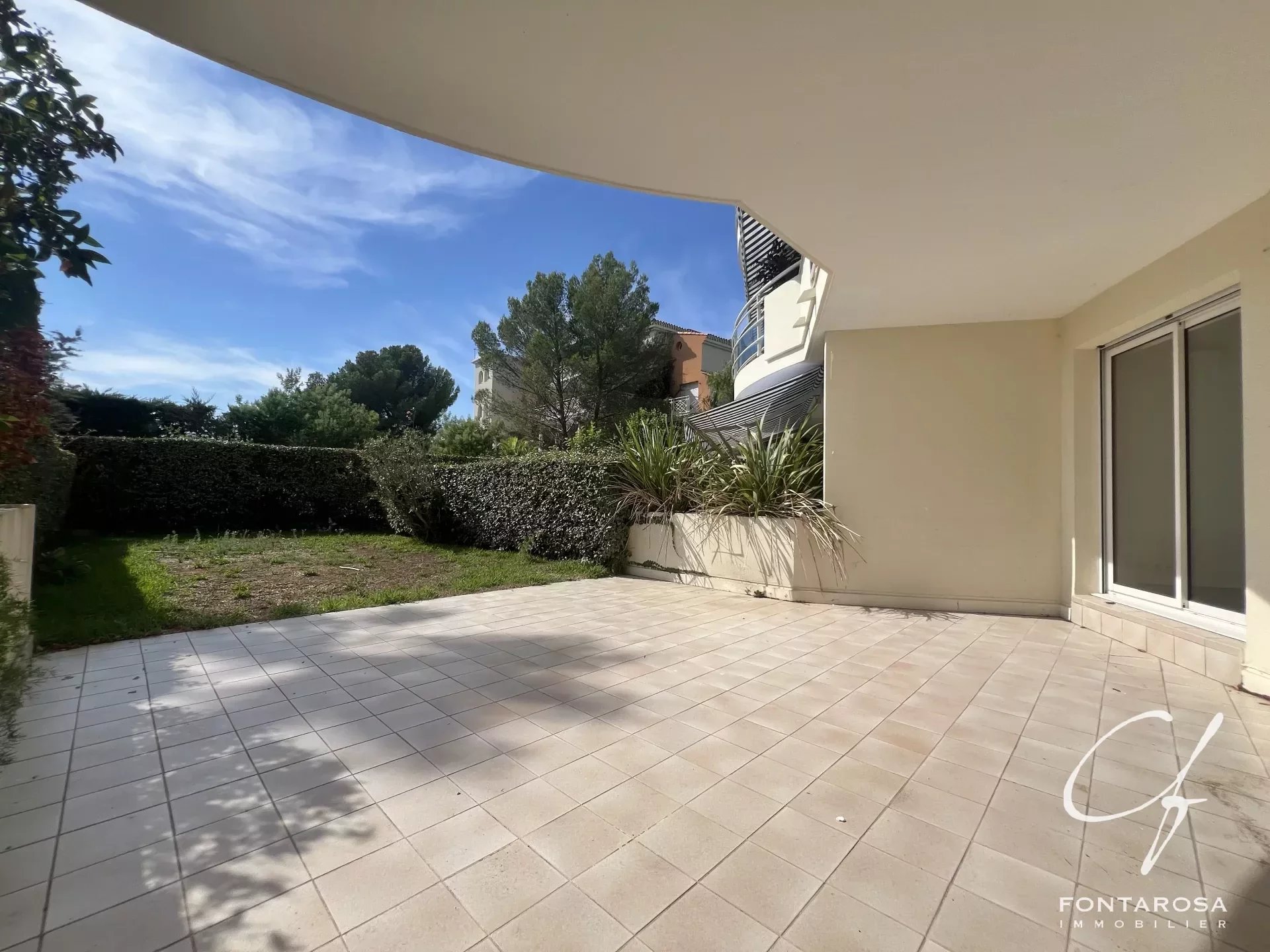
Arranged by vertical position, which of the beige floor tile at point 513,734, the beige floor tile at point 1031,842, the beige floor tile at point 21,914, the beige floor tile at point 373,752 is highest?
the beige floor tile at point 21,914

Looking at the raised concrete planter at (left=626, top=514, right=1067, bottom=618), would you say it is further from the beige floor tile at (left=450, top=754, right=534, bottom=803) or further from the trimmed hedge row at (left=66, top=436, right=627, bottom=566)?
the beige floor tile at (left=450, top=754, right=534, bottom=803)

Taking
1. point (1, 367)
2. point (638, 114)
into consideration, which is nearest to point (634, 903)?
point (638, 114)

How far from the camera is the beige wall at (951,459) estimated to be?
7.23 m

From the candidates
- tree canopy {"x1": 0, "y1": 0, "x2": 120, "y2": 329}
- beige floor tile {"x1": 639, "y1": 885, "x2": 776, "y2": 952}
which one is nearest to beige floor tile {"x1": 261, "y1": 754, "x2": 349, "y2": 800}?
beige floor tile {"x1": 639, "y1": 885, "x2": 776, "y2": 952}

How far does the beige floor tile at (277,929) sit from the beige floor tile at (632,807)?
1245mm

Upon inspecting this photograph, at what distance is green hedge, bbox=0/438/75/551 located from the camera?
21.4 feet

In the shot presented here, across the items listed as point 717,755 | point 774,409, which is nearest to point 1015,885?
point 717,755

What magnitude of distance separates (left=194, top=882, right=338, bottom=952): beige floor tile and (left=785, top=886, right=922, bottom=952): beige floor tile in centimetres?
177

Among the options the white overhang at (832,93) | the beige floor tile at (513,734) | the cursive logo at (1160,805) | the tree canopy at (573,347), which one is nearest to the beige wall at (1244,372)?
the white overhang at (832,93)

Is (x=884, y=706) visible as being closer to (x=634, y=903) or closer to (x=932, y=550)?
(x=634, y=903)

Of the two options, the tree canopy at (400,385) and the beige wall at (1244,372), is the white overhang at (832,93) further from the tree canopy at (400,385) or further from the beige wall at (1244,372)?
the tree canopy at (400,385)

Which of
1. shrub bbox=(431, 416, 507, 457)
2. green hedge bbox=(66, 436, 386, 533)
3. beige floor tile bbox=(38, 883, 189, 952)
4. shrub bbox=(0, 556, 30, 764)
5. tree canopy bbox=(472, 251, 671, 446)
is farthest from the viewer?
tree canopy bbox=(472, 251, 671, 446)

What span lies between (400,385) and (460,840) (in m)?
37.8

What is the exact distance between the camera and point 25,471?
6996mm
